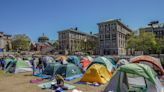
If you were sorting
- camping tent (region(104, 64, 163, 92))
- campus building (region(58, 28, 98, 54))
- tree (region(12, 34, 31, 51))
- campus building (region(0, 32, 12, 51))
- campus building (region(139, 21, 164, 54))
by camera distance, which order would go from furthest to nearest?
campus building (region(0, 32, 12, 51))
tree (region(12, 34, 31, 51))
campus building (region(58, 28, 98, 54))
campus building (region(139, 21, 164, 54))
camping tent (region(104, 64, 163, 92))

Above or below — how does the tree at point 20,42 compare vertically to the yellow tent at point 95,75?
above

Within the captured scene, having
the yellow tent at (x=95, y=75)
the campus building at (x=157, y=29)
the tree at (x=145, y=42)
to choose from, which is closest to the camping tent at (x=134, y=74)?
the yellow tent at (x=95, y=75)

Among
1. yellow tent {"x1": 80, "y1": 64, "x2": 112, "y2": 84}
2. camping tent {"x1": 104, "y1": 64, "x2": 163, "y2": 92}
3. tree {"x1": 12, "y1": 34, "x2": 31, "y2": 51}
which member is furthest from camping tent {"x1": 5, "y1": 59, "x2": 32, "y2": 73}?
tree {"x1": 12, "y1": 34, "x2": 31, "y2": 51}

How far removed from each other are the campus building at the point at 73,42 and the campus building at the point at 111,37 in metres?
12.1

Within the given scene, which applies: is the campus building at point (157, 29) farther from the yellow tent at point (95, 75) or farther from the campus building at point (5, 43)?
the campus building at point (5, 43)

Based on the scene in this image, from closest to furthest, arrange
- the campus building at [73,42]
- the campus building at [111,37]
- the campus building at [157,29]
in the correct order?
the campus building at [157,29] < the campus building at [111,37] < the campus building at [73,42]

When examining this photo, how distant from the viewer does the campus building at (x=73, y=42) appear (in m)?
87.6

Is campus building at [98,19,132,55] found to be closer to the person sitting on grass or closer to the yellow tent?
the yellow tent

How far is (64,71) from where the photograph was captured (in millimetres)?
15570

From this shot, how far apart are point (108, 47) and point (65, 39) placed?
24538 mm

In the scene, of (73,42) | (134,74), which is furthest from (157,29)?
(134,74)

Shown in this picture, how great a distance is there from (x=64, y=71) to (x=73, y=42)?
2948 inches

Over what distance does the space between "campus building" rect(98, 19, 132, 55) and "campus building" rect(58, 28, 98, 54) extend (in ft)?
39.7

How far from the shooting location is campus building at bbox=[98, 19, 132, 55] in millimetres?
69688
